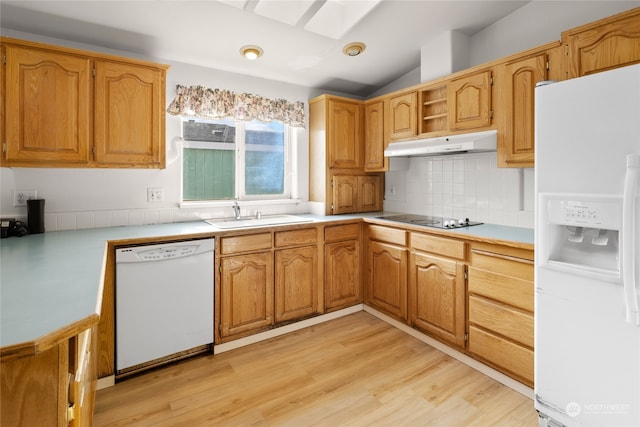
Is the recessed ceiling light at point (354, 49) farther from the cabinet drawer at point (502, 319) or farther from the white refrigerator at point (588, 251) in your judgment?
the cabinet drawer at point (502, 319)

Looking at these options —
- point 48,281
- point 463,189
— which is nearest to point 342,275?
point 463,189

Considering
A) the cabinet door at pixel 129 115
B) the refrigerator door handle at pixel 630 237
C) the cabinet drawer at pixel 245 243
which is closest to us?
the refrigerator door handle at pixel 630 237

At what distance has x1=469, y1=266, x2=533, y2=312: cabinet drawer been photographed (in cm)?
196

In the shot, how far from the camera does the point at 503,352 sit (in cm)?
209

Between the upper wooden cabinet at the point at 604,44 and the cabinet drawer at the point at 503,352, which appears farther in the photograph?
the cabinet drawer at the point at 503,352

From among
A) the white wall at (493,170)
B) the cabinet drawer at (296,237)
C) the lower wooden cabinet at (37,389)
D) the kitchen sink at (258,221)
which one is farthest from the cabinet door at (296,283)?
the lower wooden cabinet at (37,389)

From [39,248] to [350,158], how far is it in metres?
2.65

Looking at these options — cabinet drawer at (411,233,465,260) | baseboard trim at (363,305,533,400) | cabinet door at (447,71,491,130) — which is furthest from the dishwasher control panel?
cabinet door at (447,71,491,130)

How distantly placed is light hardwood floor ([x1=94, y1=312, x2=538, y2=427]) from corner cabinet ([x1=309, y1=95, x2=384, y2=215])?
1495 mm

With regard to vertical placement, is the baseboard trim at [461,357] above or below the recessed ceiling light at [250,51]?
below

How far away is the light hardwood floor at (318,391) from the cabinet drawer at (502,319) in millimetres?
345

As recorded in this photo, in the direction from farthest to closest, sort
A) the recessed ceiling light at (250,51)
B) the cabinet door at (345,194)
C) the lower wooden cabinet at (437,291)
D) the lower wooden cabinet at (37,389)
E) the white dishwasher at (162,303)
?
the cabinet door at (345,194)
the recessed ceiling light at (250,51)
the lower wooden cabinet at (437,291)
the white dishwasher at (162,303)
the lower wooden cabinet at (37,389)

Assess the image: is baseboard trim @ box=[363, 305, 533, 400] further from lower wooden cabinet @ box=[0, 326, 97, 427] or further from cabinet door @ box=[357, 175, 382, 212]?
lower wooden cabinet @ box=[0, 326, 97, 427]

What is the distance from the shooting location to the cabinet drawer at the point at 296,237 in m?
2.77
